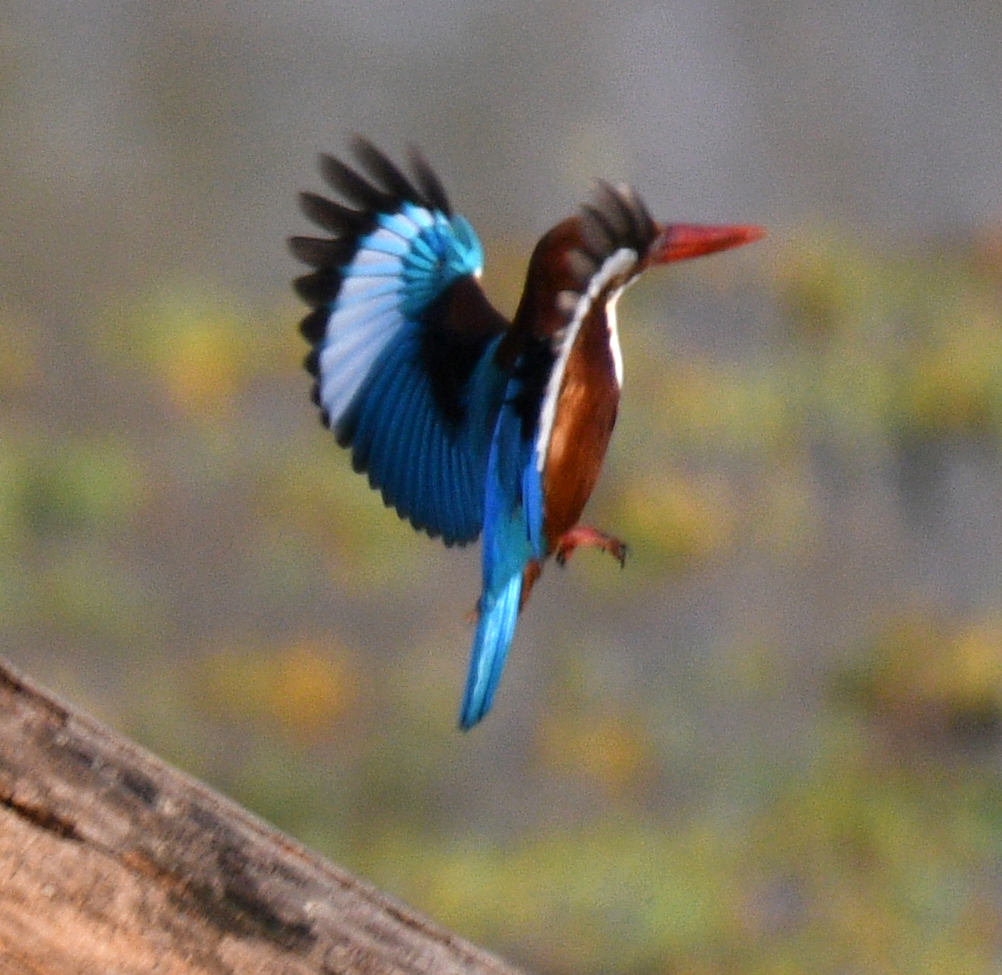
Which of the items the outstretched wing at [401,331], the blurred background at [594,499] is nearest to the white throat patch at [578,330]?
the outstretched wing at [401,331]

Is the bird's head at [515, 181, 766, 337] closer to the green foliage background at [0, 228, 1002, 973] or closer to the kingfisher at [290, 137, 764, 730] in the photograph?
the kingfisher at [290, 137, 764, 730]

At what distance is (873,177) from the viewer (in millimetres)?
3748

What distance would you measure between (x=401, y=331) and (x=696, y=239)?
0.25 m

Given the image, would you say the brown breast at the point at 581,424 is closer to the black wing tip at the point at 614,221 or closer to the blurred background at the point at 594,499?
the black wing tip at the point at 614,221

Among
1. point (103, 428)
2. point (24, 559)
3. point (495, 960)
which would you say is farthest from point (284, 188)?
point (495, 960)

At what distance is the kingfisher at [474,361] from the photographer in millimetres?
711

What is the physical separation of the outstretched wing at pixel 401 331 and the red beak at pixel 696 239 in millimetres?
165

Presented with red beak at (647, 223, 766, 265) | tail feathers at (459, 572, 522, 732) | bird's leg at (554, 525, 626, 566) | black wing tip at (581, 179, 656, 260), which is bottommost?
tail feathers at (459, 572, 522, 732)

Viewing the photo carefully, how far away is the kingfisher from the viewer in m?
0.71

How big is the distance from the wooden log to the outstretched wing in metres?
0.22

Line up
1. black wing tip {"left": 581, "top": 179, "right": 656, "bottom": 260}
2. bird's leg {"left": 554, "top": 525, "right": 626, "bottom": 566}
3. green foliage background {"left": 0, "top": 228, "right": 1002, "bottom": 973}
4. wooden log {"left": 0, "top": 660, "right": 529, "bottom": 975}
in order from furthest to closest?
green foliage background {"left": 0, "top": 228, "right": 1002, "bottom": 973} → wooden log {"left": 0, "top": 660, "right": 529, "bottom": 975} → bird's leg {"left": 554, "top": 525, "right": 626, "bottom": 566} → black wing tip {"left": 581, "top": 179, "right": 656, "bottom": 260}

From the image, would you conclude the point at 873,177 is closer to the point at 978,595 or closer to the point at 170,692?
the point at 978,595

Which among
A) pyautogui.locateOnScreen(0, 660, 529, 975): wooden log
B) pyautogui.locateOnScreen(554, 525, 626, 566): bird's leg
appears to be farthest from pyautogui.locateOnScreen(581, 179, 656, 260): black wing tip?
pyautogui.locateOnScreen(0, 660, 529, 975): wooden log

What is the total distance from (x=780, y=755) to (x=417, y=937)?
5.27 ft
